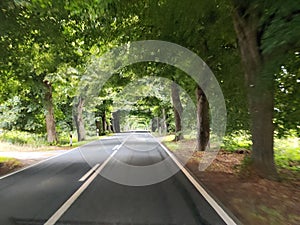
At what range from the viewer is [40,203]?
6250mm

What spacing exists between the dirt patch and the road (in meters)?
0.52

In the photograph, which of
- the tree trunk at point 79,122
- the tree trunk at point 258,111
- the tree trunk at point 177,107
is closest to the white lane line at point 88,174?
the tree trunk at point 258,111

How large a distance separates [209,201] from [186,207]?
0.66 meters

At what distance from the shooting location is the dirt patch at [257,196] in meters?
5.19

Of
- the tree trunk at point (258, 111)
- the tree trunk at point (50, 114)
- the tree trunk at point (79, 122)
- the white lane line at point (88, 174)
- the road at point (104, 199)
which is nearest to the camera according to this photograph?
the road at point (104, 199)

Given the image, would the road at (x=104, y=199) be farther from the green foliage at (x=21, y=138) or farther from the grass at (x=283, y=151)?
the green foliage at (x=21, y=138)

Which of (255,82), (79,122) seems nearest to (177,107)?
(79,122)

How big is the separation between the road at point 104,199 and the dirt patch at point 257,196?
0.52 metres

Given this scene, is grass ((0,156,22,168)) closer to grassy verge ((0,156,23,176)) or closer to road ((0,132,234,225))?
grassy verge ((0,156,23,176))

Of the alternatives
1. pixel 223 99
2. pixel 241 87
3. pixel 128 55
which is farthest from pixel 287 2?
pixel 128 55

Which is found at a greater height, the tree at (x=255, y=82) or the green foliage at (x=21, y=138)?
the tree at (x=255, y=82)

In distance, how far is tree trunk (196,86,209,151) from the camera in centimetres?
1552

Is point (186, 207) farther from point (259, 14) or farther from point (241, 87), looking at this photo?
point (241, 87)

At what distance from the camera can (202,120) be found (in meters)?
15.7
